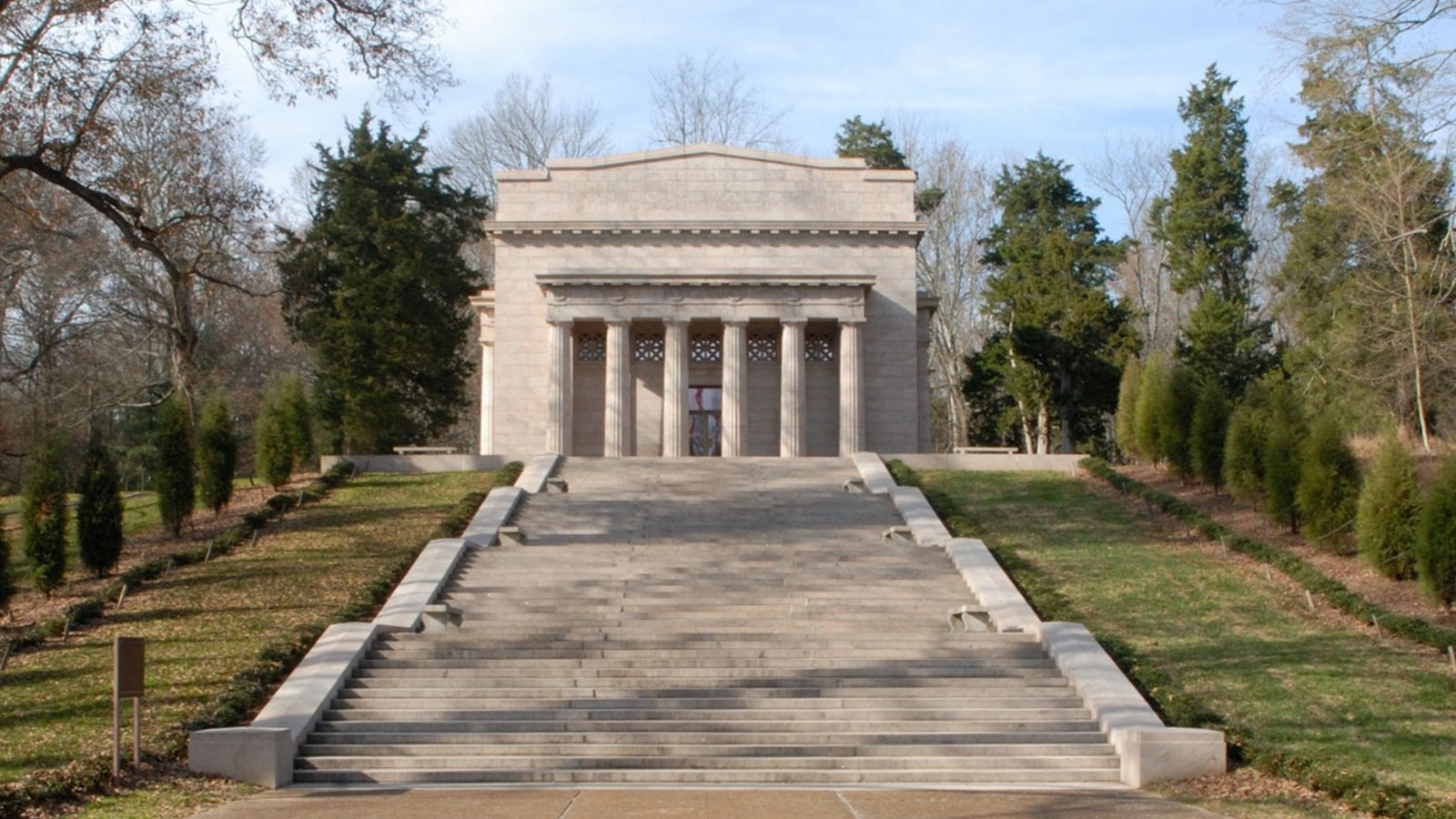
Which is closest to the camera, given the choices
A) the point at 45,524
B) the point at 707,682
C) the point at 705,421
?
the point at 707,682

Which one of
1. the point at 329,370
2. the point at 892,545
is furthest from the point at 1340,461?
the point at 329,370

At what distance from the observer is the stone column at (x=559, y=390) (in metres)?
38.8

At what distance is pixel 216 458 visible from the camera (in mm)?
28516

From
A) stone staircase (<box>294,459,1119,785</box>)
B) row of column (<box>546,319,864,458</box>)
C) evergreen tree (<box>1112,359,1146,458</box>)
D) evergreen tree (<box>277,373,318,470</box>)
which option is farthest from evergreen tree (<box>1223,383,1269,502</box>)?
evergreen tree (<box>277,373,318,470</box>)

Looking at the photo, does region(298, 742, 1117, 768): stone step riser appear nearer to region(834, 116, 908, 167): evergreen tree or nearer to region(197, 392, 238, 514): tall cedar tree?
region(197, 392, 238, 514): tall cedar tree

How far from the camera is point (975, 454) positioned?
3638cm

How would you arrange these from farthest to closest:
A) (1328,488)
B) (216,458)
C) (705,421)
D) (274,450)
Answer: (705,421) < (274,450) < (216,458) < (1328,488)

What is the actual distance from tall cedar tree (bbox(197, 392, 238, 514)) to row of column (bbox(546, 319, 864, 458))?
36.5 feet

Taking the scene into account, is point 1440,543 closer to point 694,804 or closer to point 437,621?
→ point 694,804

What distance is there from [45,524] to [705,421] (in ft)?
71.3

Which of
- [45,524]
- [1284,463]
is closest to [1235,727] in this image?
[1284,463]

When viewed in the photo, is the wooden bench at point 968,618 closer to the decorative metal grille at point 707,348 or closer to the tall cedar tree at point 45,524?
the tall cedar tree at point 45,524

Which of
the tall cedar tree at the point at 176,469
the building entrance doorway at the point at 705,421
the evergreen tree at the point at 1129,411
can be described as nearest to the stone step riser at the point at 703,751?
the tall cedar tree at the point at 176,469

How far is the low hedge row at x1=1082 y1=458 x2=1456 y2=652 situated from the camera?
19.5 meters
